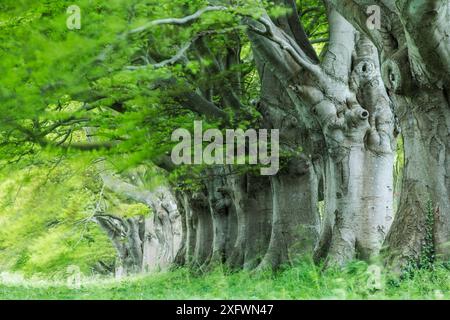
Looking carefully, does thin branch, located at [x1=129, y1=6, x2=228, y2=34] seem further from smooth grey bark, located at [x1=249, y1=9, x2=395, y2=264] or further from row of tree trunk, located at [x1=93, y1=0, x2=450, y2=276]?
smooth grey bark, located at [x1=249, y1=9, x2=395, y2=264]

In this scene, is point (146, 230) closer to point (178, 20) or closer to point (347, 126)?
point (347, 126)

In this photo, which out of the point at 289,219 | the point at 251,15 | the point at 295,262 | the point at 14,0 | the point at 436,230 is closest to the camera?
the point at 436,230

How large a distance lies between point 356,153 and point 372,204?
93cm

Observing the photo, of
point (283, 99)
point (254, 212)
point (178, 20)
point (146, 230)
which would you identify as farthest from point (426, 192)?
point (146, 230)

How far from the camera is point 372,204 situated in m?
12.2

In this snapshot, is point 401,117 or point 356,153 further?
point 356,153

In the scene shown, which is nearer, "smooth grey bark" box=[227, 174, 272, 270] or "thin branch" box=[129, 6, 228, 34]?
"thin branch" box=[129, 6, 228, 34]

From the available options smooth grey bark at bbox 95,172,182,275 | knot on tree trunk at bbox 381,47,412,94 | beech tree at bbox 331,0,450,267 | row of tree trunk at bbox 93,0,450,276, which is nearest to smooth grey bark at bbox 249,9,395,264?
row of tree trunk at bbox 93,0,450,276

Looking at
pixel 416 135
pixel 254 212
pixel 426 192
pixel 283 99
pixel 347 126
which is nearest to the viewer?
pixel 426 192

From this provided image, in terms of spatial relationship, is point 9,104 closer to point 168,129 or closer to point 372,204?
point 168,129

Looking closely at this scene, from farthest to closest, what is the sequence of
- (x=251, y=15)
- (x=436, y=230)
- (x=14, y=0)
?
1. (x=14, y=0)
2. (x=251, y=15)
3. (x=436, y=230)

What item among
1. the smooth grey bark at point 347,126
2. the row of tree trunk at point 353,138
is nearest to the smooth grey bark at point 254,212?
the row of tree trunk at point 353,138

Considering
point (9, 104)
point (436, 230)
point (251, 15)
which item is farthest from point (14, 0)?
point (436, 230)

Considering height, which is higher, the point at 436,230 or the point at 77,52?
the point at 77,52
